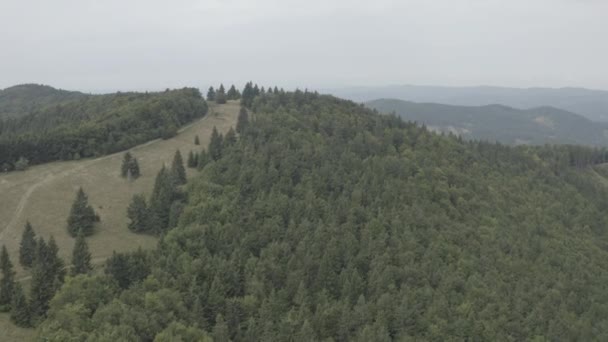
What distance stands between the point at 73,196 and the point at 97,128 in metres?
25.6

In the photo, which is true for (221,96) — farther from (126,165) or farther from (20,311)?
Answer: (20,311)

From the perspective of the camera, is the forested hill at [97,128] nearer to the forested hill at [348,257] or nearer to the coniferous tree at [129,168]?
the coniferous tree at [129,168]

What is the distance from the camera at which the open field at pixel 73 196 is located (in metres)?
65.8

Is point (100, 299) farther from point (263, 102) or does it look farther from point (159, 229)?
point (263, 102)

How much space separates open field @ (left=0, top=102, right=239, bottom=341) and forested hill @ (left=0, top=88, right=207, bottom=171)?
106 inches

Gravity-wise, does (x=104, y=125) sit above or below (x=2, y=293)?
above

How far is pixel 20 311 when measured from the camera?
159 feet

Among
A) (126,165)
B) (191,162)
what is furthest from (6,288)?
(191,162)

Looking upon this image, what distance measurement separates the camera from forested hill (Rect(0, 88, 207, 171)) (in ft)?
299

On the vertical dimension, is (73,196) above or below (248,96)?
below

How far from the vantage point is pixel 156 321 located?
1839 inches

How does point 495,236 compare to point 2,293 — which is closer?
point 2,293

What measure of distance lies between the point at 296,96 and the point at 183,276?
275 feet

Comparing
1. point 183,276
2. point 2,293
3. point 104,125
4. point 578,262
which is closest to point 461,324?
point 183,276
